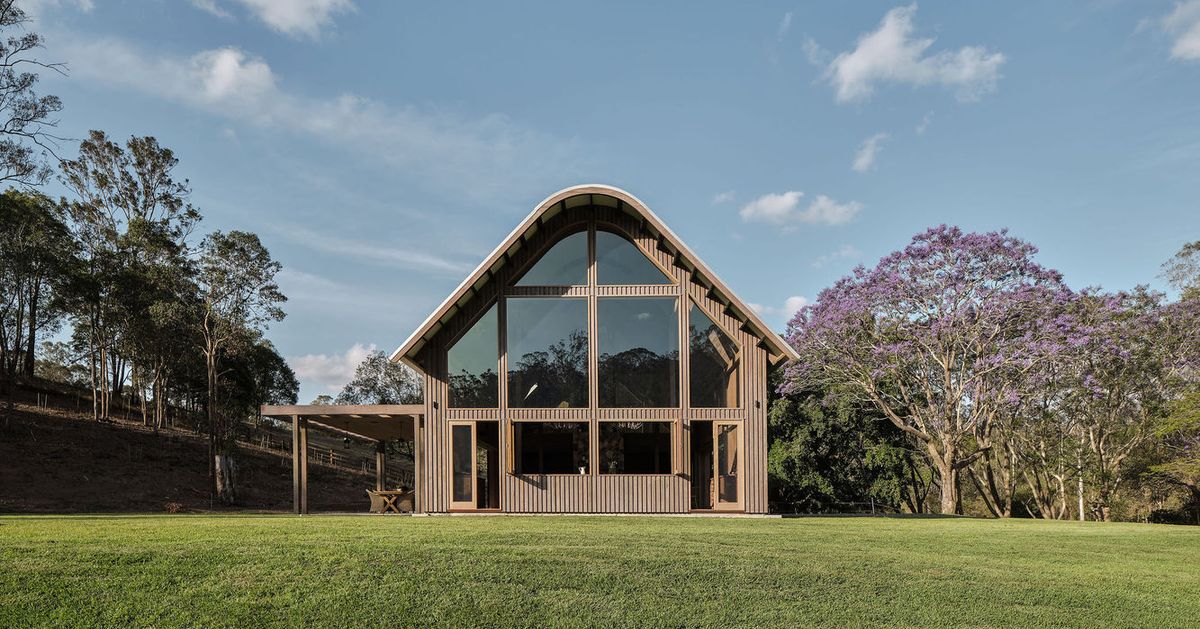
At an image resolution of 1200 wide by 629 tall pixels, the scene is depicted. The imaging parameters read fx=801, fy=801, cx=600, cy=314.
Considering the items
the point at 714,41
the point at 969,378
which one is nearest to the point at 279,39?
the point at 714,41

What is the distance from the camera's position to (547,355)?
54.4ft

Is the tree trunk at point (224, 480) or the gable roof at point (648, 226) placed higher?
the gable roof at point (648, 226)

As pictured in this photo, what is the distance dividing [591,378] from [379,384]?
4174cm

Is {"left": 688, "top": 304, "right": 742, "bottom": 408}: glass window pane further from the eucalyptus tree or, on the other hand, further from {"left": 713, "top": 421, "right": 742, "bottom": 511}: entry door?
the eucalyptus tree

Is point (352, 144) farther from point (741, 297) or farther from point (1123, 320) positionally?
point (1123, 320)

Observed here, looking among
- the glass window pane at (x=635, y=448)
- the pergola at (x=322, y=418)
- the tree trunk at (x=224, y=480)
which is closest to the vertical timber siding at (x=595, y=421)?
the glass window pane at (x=635, y=448)

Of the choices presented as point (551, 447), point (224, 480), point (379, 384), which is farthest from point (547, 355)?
point (379, 384)

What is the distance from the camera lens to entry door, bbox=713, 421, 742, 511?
16.6m

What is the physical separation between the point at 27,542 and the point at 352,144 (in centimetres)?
1313

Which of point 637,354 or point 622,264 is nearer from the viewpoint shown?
point 637,354

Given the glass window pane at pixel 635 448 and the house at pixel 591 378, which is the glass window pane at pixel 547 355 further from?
the glass window pane at pixel 635 448

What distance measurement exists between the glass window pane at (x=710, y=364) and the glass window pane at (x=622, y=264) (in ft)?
3.72

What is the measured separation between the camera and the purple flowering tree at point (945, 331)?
2114 centimetres

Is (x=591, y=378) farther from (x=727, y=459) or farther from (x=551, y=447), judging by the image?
(x=727, y=459)
